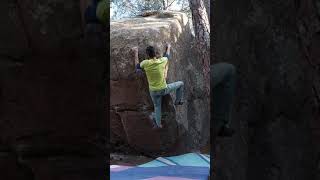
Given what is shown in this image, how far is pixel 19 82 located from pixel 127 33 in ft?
19.5

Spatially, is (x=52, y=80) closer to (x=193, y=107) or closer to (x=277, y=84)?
(x=277, y=84)

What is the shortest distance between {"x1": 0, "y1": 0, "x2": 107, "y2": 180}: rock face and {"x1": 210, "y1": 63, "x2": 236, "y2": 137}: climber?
0.39m

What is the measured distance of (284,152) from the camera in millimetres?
1745

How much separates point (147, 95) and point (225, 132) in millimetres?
5429

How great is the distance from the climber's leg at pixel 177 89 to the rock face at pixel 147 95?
0.11 meters

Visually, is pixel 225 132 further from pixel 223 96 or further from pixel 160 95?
pixel 160 95

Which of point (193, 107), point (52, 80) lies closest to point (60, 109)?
point (52, 80)

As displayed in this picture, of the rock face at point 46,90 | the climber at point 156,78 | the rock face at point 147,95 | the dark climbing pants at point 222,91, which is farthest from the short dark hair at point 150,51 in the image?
the rock face at point 46,90

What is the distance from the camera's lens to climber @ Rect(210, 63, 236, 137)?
180 cm

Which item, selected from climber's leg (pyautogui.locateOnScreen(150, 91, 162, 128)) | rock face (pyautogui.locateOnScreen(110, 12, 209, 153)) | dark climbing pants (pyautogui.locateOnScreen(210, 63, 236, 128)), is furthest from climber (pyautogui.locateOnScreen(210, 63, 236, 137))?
rock face (pyautogui.locateOnScreen(110, 12, 209, 153))

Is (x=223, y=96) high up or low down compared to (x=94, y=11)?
down

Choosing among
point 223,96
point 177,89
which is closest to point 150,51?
point 177,89

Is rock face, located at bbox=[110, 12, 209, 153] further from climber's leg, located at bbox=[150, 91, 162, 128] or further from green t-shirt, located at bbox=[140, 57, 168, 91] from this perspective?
green t-shirt, located at bbox=[140, 57, 168, 91]

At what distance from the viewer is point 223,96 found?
73.0 inches
